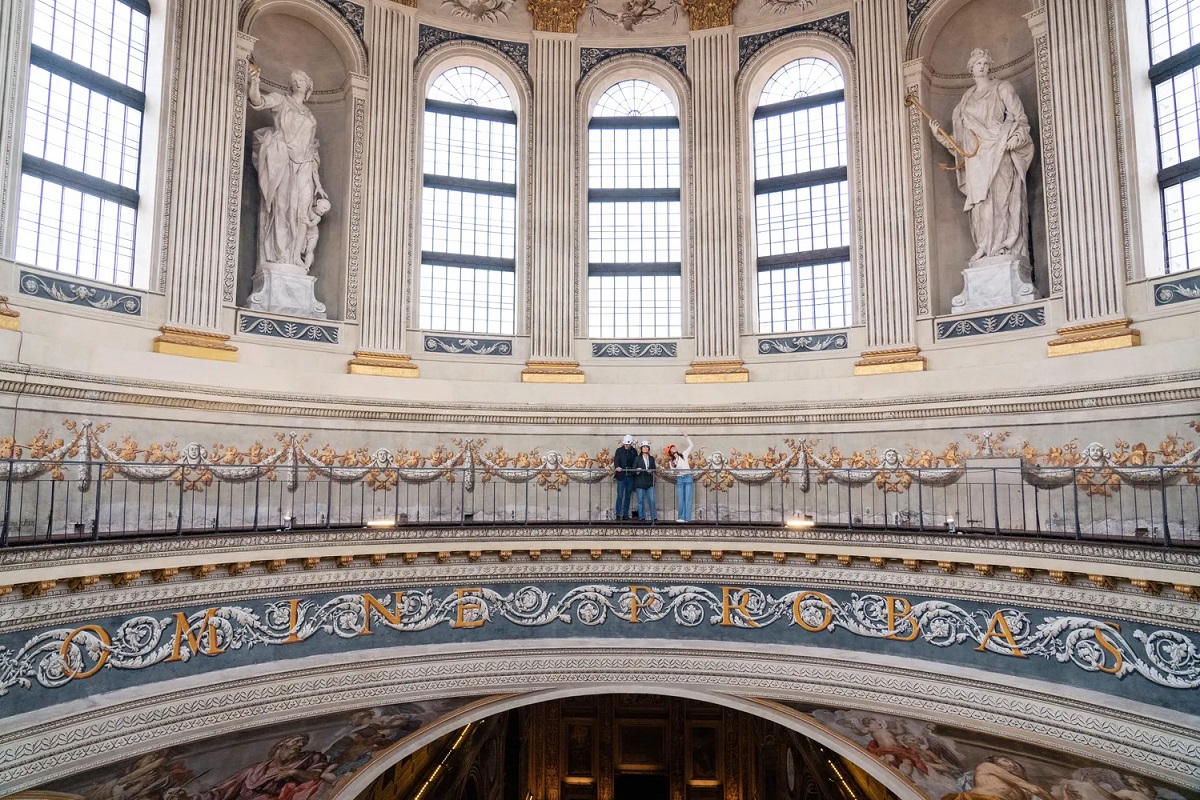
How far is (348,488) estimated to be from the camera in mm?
14078

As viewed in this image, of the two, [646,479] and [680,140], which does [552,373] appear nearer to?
[646,479]

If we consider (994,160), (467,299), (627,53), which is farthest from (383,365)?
(994,160)

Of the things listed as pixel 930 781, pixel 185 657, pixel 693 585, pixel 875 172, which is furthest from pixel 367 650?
pixel 875 172

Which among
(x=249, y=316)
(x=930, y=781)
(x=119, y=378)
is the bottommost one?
(x=930, y=781)

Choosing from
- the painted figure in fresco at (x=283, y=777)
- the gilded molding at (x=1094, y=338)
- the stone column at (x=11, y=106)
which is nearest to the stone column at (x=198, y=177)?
the stone column at (x=11, y=106)

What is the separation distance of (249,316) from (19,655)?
7.27 m

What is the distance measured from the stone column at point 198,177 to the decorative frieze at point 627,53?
7.25m

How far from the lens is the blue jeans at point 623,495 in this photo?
13945 mm

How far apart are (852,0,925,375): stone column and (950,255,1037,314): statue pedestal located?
3.12ft

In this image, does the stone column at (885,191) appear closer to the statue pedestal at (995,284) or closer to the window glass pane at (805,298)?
the window glass pane at (805,298)

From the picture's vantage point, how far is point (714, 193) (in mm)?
16422

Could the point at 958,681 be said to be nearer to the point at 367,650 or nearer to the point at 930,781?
the point at 930,781

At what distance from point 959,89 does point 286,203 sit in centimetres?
1389

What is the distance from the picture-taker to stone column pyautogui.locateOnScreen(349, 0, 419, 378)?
15234 millimetres
